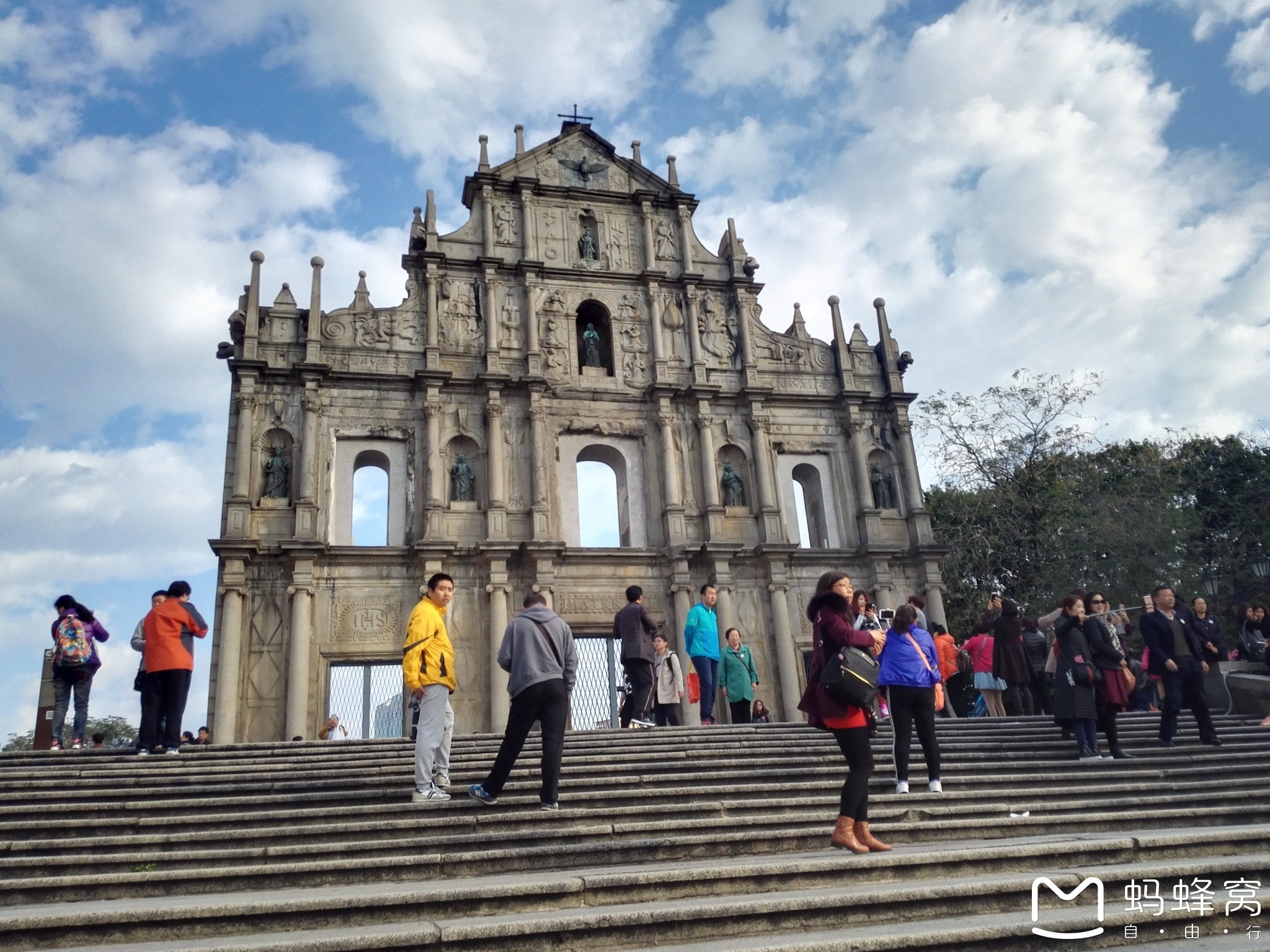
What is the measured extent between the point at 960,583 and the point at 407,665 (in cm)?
2440

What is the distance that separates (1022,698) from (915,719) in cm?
697

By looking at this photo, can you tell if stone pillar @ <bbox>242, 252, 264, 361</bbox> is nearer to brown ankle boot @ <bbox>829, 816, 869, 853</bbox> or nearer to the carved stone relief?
the carved stone relief

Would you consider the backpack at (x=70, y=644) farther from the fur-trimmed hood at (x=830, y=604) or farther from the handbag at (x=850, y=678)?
the handbag at (x=850, y=678)

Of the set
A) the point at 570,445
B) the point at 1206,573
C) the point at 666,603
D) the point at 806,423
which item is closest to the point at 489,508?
the point at 570,445

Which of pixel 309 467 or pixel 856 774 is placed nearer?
pixel 856 774

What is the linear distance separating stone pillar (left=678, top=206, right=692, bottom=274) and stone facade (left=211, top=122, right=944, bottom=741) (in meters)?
0.07

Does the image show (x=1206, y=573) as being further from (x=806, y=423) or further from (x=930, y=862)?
(x=930, y=862)

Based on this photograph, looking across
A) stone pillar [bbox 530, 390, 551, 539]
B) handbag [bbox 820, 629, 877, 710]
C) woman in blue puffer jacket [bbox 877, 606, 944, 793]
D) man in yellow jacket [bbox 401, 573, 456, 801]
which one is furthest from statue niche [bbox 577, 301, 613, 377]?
handbag [bbox 820, 629, 877, 710]

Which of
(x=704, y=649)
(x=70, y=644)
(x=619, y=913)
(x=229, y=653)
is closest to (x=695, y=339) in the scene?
(x=704, y=649)

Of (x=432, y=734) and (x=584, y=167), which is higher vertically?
(x=584, y=167)

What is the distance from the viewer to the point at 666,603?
20094 millimetres

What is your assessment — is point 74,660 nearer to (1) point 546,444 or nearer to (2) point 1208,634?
(1) point 546,444

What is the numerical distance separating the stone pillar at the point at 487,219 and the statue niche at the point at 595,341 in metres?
2.55

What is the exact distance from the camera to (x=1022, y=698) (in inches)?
556
